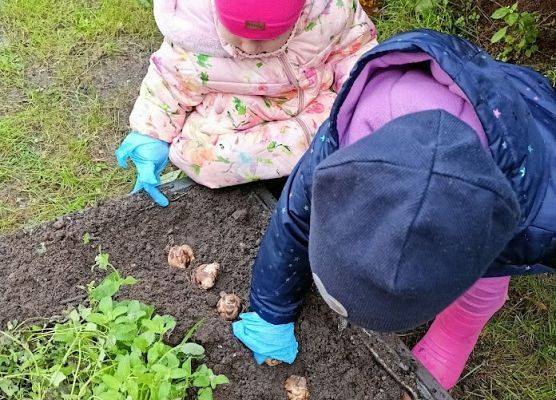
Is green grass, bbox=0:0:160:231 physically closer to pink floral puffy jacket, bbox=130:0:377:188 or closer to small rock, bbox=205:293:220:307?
pink floral puffy jacket, bbox=130:0:377:188

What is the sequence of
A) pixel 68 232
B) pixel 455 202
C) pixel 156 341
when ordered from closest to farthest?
pixel 455 202 < pixel 156 341 < pixel 68 232

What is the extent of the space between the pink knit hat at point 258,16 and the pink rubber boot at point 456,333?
887mm

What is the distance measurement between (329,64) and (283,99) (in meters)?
0.20

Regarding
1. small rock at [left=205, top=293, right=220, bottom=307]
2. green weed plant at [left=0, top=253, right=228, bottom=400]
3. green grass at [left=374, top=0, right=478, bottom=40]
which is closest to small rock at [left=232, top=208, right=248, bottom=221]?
small rock at [left=205, top=293, right=220, bottom=307]

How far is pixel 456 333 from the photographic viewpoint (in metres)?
1.96

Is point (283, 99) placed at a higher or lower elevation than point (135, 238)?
higher

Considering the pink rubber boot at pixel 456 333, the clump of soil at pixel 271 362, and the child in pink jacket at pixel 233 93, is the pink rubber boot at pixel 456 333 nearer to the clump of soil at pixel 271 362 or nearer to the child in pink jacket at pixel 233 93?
the clump of soil at pixel 271 362

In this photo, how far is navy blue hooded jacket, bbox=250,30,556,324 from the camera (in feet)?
4.29

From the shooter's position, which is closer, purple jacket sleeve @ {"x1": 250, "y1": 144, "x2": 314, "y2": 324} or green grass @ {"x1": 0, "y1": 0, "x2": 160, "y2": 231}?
purple jacket sleeve @ {"x1": 250, "y1": 144, "x2": 314, "y2": 324}

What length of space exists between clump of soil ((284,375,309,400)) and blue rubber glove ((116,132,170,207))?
71cm

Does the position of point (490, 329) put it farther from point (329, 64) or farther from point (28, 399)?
point (28, 399)

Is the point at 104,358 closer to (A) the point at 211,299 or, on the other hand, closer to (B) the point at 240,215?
(A) the point at 211,299

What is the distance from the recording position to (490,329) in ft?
7.17

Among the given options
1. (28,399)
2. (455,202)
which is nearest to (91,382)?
(28,399)
